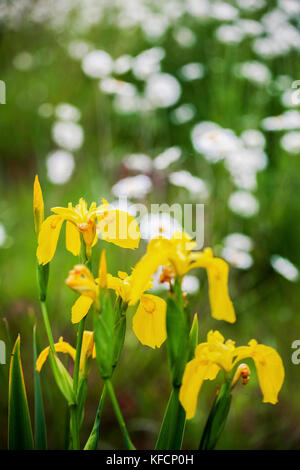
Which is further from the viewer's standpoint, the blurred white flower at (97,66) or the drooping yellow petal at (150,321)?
the blurred white flower at (97,66)

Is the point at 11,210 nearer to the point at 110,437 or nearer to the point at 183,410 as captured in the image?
the point at 110,437

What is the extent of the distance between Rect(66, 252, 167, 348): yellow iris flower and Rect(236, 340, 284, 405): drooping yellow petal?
0.13 meters

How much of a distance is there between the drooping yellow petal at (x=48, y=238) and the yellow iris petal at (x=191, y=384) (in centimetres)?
25

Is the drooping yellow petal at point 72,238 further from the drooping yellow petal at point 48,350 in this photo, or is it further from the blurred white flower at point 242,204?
the blurred white flower at point 242,204

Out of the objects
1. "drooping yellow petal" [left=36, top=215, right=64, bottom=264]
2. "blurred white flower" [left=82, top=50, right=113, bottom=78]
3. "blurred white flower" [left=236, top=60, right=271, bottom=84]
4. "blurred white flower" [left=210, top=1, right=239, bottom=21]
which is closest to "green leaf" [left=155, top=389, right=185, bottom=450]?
"drooping yellow petal" [left=36, top=215, right=64, bottom=264]

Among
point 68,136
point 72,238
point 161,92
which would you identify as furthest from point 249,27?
point 72,238

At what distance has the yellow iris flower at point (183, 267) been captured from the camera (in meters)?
0.56

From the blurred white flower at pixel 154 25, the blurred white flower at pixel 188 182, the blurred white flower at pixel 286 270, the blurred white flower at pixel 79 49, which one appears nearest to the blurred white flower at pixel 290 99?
the blurred white flower at pixel 188 182

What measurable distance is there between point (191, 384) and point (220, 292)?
0.39 ft

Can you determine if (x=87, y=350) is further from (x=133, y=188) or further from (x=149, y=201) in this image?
(x=149, y=201)

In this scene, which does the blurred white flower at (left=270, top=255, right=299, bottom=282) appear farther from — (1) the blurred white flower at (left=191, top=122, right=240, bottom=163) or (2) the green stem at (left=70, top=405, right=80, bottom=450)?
(2) the green stem at (left=70, top=405, right=80, bottom=450)

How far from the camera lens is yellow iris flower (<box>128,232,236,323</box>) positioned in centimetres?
56

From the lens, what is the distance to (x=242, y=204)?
171cm
